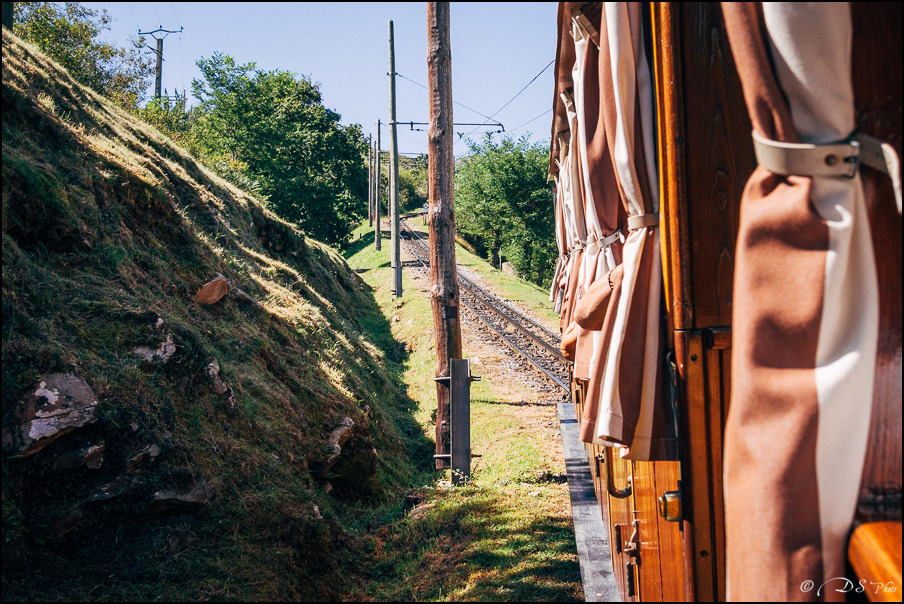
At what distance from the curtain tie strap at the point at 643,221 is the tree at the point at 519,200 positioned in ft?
102

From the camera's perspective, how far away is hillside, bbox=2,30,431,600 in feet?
11.6

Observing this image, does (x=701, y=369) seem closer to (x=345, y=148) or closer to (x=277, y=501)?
(x=277, y=501)

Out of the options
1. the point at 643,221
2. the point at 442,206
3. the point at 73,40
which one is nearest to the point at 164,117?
the point at 73,40

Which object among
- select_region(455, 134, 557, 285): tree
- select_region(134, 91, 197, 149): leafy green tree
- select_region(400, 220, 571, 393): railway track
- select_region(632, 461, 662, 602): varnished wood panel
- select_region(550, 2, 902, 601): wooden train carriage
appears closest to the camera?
select_region(550, 2, 902, 601): wooden train carriage

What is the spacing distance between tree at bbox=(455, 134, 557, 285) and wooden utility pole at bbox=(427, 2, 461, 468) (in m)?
26.5

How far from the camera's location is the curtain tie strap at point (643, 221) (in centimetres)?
207

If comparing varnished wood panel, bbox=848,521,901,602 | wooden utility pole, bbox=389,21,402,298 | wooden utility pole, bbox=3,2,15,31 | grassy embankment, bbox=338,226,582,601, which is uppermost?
wooden utility pole, bbox=3,2,15,31

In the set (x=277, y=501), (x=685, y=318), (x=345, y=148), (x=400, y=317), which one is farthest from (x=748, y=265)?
(x=345, y=148)

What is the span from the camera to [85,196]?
579 cm

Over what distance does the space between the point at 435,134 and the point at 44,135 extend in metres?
4.40

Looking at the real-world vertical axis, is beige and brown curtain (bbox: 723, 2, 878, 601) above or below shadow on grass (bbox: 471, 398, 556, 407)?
above

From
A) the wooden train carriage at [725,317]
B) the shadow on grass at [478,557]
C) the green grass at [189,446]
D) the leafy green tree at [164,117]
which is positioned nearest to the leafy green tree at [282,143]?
the leafy green tree at [164,117]

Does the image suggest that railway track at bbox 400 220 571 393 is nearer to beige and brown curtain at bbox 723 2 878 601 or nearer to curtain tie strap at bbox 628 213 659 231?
curtain tie strap at bbox 628 213 659 231

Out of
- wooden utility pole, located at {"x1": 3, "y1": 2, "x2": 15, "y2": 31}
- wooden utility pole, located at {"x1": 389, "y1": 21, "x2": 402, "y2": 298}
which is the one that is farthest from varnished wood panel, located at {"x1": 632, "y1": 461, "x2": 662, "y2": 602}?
wooden utility pole, located at {"x1": 389, "y1": 21, "x2": 402, "y2": 298}
